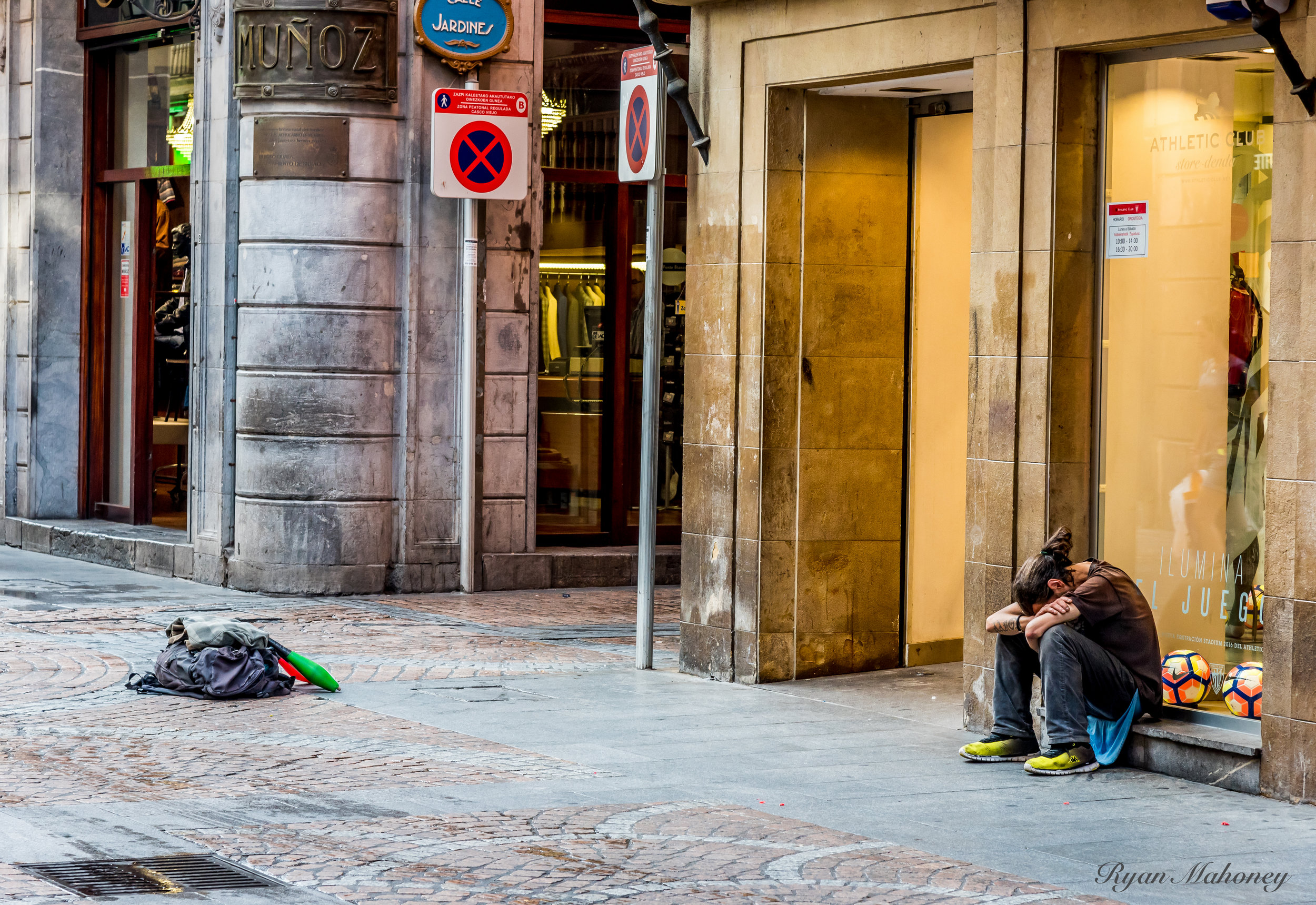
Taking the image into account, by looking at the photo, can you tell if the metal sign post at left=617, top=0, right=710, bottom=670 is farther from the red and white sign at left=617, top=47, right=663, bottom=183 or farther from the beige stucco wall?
the beige stucco wall

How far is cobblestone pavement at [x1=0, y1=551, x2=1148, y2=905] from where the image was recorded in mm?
6051

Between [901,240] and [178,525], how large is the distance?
8339mm

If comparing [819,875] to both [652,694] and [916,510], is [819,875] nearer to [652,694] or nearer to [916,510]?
[652,694]

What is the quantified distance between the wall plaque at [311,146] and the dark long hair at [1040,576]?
7.23 metres

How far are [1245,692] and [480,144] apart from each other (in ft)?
25.3

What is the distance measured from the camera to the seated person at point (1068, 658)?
809 centimetres

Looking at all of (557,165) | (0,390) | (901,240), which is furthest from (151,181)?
(901,240)

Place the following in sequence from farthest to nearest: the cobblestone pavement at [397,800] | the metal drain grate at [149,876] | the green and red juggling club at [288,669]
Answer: the green and red juggling club at [288,669] < the cobblestone pavement at [397,800] < the metal drain grate at [149,876]

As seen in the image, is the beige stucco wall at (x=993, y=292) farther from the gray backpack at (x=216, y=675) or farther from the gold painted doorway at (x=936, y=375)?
the gray backpack at (x=216, y=675)

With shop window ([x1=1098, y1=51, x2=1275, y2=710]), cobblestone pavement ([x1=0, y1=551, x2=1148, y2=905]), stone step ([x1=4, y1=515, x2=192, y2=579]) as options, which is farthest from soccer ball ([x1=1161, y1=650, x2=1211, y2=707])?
stone step ([x1=4, y1=515, x2=192, y2=579])

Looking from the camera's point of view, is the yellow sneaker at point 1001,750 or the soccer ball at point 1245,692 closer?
the soccer ball at point 1245,692

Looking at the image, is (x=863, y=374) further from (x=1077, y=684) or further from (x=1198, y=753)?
(x=1198, y=753)
